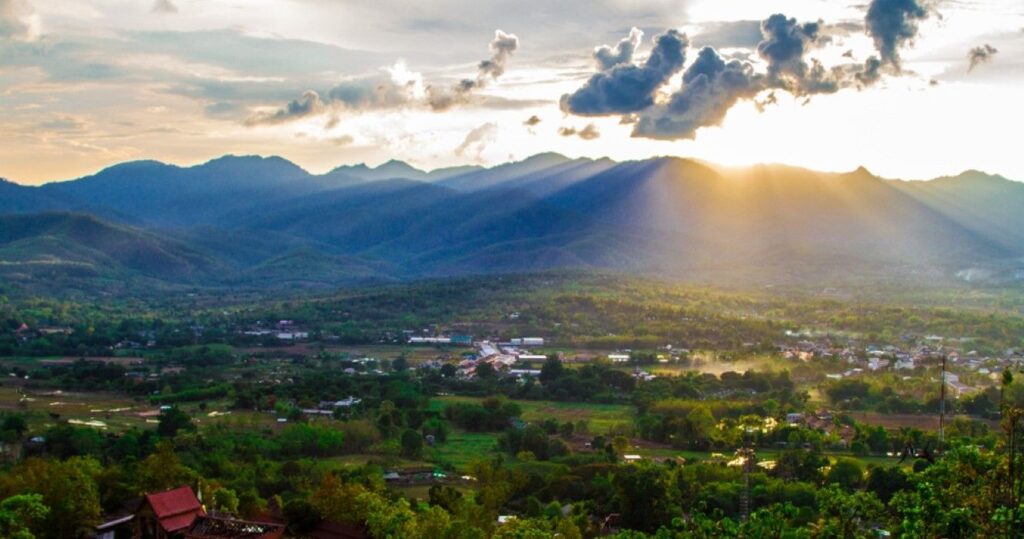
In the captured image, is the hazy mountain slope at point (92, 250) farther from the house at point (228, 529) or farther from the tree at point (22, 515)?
the house at point (228, 529)

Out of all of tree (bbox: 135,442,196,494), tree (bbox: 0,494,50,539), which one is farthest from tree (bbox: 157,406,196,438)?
tree (bbox: 0,494,50,539)

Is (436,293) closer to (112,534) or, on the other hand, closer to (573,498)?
(573,498)

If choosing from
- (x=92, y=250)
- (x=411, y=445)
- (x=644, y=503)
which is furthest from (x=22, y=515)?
(x=92, y=250)

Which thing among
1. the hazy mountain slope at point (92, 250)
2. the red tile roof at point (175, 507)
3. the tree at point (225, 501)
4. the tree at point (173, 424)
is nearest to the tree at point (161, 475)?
the tree at point (225, 501)

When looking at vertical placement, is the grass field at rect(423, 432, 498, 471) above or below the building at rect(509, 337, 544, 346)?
above

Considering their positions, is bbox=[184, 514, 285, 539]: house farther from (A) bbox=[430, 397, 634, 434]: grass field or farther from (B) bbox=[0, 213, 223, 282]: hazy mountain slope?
(B) bbox=[0, 213, 223, 282]: hazy mountain slope

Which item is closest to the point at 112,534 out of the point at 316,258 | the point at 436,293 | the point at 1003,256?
the point at 436,293

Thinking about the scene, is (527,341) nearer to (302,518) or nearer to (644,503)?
(644,503)
